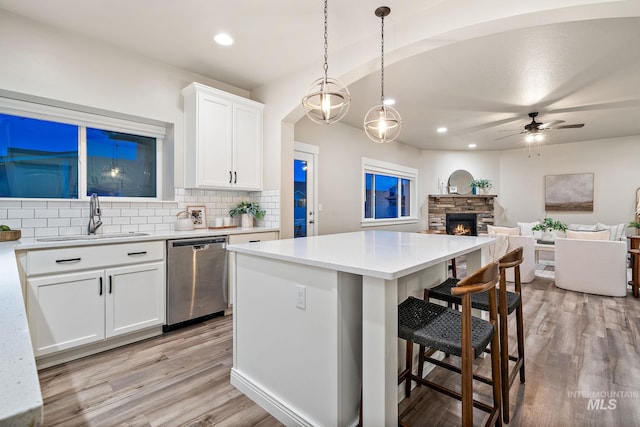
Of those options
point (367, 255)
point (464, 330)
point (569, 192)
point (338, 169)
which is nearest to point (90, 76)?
point (367, 255)

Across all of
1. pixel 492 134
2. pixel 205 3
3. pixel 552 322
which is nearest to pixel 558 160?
pixel 492 134

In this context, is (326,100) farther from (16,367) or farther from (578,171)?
(578,171)

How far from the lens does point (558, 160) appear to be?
23.6 feet

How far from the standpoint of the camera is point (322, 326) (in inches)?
59.7

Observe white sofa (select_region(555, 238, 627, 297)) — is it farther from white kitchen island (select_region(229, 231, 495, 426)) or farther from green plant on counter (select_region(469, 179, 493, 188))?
green plant on counter (select_region(469, 179, 493, 188))

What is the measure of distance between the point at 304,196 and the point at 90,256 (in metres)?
2.89

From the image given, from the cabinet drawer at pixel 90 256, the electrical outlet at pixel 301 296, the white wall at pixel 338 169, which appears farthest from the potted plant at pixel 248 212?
the electrical outlet at pixel 301 296

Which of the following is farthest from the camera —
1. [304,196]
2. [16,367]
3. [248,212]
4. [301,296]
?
[304,196]

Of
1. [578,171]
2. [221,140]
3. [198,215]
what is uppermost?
[578,171]

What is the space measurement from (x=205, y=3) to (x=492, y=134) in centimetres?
576

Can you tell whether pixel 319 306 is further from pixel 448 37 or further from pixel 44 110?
pixel 44 110

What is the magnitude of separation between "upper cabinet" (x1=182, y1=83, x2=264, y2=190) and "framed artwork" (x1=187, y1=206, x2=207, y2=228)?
0.32 m

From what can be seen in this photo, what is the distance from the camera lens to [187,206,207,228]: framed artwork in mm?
3525

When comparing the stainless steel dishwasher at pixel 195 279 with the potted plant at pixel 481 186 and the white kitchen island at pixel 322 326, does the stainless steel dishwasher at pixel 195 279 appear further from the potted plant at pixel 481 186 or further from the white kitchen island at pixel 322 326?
the potted plant at pixel 481 186
